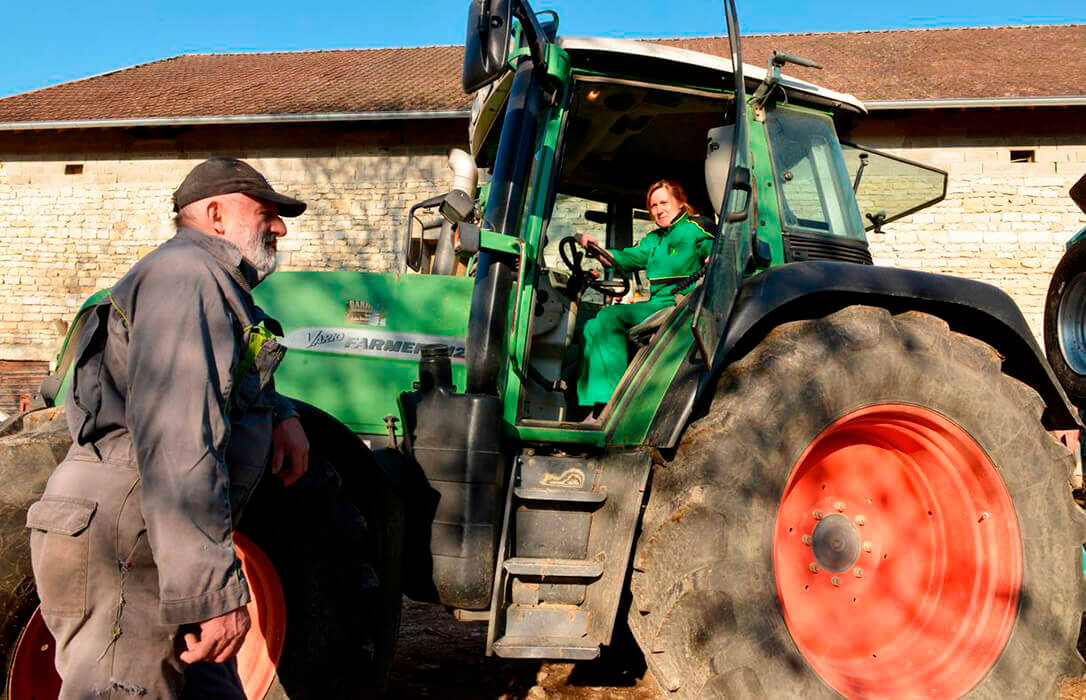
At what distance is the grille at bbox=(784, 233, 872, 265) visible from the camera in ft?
11.5

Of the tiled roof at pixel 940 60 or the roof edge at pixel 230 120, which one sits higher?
the tiled roof at pixel 940 60

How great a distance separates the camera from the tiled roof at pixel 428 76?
1492 centimetres

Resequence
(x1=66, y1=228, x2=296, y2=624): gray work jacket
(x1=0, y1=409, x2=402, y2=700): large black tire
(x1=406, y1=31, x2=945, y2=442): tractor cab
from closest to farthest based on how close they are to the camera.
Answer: (x1=66, y1=228, x2=296, y2=624): gray work jacket, (x1=0, y1=409, x2=402, y2=700): large black tire, (x1=406, y1=31, x2=945, y2=442): tractor cab

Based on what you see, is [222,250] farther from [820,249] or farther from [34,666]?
[820,249]

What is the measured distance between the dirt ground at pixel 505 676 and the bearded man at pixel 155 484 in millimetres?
1985

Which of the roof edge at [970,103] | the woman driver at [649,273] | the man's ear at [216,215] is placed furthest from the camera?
the roof edge at [970,103]

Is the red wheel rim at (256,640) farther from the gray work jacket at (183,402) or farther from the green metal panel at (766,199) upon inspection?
the green metal panel at (766,199)

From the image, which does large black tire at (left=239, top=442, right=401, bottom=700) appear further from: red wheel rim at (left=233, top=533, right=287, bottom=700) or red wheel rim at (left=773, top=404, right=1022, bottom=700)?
red wheel rim at (left=773, top=404, right=1022, bottom=700)

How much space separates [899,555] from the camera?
3.40m

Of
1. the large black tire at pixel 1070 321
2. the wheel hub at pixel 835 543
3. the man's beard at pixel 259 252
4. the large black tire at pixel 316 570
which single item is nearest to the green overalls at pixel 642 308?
the wheel hub at pixel 835 543

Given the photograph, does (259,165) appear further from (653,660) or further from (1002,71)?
(653,660)

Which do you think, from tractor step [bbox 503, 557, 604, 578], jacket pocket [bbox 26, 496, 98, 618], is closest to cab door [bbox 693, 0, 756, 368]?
tractor step [bbox 503, 557, 604, 578]

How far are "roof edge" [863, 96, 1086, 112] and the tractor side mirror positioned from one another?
1270 centimetres

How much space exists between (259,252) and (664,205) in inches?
85.9
